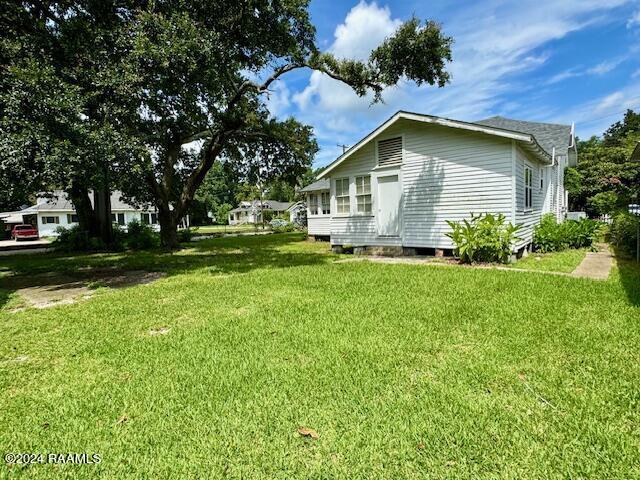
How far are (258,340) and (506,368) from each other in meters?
2.63

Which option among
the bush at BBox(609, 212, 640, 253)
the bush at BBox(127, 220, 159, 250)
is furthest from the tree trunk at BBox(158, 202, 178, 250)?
the bush at BBox(609, 212, 640, 253)

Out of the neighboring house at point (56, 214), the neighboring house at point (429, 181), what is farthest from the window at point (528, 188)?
the neighboring house at point (56, 214)

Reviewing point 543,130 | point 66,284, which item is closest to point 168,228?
point 66,284

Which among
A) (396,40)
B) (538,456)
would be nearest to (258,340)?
(538,456)

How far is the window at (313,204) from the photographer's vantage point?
2178 centimetres

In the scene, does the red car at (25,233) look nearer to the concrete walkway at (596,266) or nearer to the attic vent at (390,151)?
the attic vent at (390,151)

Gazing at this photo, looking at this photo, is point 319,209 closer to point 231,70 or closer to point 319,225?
point 319,225

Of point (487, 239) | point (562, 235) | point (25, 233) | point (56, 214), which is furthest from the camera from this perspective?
point (56, 214)

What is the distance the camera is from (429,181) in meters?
11.0

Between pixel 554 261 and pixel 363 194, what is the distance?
608 cm

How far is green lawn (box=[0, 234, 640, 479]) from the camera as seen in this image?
2.16 metres

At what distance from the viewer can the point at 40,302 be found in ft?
22.3

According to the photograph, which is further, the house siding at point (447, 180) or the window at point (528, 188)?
the window at point (528, 188)

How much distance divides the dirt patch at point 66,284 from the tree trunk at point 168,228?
7313mm
